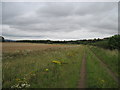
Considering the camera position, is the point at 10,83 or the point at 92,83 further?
the point at 10,83

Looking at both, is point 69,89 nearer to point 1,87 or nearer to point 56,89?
point 56,89

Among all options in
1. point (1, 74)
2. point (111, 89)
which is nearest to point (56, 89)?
point (111, 89)

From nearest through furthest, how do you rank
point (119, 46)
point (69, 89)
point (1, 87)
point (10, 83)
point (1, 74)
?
1. point (69, 89)
2. point (1, 87)
3. point (10, 83)
4. point (1, 74)
5. point (119, 46)

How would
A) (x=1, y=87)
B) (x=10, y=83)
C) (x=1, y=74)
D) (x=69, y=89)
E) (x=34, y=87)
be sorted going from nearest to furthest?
1. (x=69, y=89)
2. (x=34, y=87)
3. (x=1, y=87)
4. (x=10, y=83)
5. (x=1, y=74)

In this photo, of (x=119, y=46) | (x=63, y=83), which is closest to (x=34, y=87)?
(x=63, y=83)

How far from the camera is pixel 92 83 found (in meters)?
5.55

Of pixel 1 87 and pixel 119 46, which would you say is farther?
pixel 119 46

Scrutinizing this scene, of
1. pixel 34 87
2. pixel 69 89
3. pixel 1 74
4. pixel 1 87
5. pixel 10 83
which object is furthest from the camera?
pixel 1 74

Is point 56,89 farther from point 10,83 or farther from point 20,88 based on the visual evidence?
point 10,83

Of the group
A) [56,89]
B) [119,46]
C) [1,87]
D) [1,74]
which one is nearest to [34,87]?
[56,89]

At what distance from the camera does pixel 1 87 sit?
5680 mm

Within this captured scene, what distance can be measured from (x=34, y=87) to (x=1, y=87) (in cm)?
218

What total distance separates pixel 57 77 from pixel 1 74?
191 inches

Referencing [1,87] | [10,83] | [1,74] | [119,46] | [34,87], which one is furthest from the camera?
[119,46]
